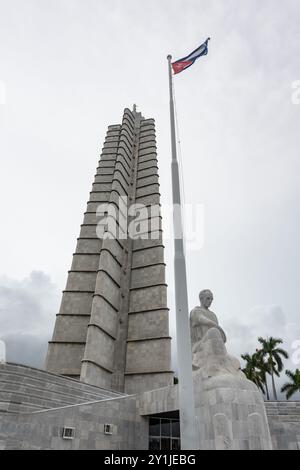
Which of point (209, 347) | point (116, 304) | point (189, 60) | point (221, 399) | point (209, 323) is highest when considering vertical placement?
point (116, 304)

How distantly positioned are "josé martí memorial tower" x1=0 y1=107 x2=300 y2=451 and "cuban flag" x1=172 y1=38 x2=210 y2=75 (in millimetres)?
7113

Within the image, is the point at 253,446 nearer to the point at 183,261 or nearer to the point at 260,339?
the point at 183,261

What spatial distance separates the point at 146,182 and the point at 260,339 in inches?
977

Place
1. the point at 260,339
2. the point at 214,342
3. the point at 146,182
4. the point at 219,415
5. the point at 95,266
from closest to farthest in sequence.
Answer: the point at 219,415 < the point at 214,342 < the point at 95,266 < the point at 146,182 < the point at 260,339

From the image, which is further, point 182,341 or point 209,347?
point 209,347

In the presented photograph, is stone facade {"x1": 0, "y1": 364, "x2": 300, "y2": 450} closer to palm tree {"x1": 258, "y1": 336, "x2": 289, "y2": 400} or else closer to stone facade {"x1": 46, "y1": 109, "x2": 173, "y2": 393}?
stone facade {"x1": 46, "y1": 109, "x2": 173, "y2": 393}

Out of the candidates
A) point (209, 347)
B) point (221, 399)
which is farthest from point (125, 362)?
point (221, 399)

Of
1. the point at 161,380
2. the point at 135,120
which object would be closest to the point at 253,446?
the point at 161,380

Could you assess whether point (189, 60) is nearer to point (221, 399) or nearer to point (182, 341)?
point (182, 341)

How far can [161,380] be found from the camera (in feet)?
75.4

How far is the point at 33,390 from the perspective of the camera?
10391mm

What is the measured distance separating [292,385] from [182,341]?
3835 cm

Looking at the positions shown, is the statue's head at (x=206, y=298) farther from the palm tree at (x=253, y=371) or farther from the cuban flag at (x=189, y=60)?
the palm tree at (x=253, y=371)

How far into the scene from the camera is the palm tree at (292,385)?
35.8 meters
